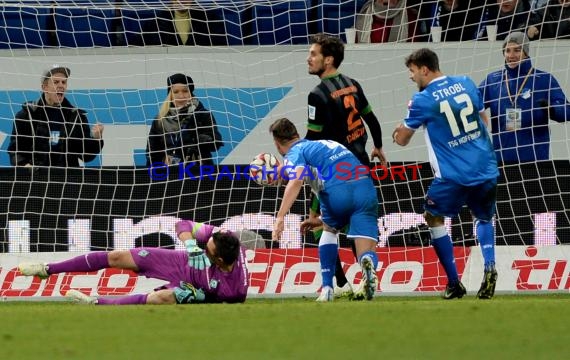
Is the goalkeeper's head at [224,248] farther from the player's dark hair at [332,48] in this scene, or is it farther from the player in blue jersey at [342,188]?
the player's dark hair at [332,48]

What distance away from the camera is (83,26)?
16062 mm

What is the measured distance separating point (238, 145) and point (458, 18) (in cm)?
272

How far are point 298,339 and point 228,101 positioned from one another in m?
7.98

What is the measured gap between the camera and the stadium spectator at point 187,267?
10836 millimetres

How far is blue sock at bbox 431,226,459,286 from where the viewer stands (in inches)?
436

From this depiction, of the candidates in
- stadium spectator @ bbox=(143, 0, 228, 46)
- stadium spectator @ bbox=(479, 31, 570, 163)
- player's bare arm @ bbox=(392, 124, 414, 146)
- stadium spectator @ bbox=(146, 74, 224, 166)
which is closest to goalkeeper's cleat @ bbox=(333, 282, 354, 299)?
player's bare arm @ bbox=(392, 124, 414, 146)

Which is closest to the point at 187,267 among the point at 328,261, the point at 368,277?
the point at 328,261

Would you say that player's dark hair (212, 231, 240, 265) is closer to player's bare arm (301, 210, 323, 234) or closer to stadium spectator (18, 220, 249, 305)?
stadium spectator (18, 220, 249, 305)

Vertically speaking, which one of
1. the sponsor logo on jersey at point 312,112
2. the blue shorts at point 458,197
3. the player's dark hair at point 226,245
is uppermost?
the sponsor logo on jersey at point 312,112

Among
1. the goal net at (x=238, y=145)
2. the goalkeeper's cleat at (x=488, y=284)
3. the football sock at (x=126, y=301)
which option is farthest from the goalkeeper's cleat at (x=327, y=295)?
the goal net at (x=238, y=145)

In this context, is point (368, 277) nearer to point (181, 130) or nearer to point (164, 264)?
point (164, 264)

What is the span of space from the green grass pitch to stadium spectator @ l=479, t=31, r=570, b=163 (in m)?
4.09

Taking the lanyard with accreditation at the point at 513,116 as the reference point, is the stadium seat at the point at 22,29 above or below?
above

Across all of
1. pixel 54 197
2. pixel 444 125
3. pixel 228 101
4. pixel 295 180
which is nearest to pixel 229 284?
pixel 295 180
